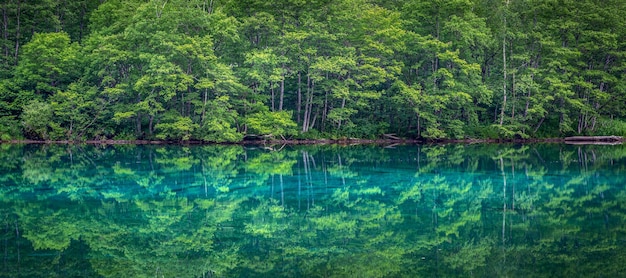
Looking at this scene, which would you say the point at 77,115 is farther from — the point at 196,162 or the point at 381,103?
the point at 381,103

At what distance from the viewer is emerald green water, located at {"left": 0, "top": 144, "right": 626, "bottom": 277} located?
851 centimetres

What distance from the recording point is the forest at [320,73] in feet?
118

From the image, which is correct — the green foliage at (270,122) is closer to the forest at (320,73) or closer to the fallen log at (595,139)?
the forest at (320,73)

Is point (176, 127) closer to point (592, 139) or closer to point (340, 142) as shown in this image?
point (340, 142)

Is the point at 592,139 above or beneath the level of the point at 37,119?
beneath

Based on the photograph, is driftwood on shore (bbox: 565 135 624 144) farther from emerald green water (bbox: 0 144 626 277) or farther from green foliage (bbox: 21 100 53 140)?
green foliage (bbox: 21 100 53 140)

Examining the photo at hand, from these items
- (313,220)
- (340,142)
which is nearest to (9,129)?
(340,142)

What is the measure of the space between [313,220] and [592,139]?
108 ft

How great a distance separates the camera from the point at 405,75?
135ft

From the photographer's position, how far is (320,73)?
38.0 metres

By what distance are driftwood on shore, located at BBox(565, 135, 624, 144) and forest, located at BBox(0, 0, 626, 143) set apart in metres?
0.81

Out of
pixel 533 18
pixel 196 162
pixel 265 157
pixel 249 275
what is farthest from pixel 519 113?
pixel 249 275

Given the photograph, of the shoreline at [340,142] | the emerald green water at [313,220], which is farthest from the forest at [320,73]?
the emerald green water at [313,220]

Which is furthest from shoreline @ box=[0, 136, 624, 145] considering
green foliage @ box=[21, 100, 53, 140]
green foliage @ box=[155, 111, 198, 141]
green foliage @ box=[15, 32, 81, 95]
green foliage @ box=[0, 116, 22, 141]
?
green foliage @ box=[15, 32, 81, 95]
